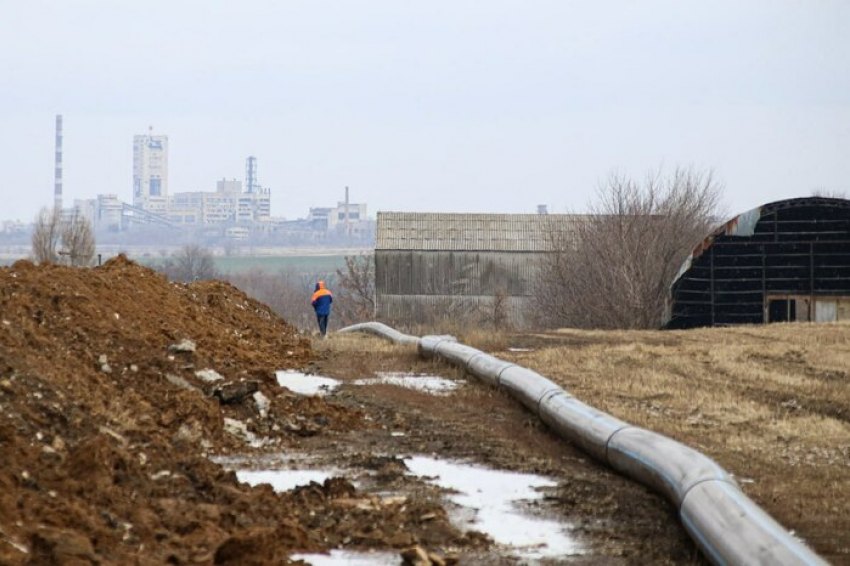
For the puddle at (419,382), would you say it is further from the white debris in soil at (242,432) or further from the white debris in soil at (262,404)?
the white debris in soil at (242,432)

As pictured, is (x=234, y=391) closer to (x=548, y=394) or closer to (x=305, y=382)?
(x=548, y=394)

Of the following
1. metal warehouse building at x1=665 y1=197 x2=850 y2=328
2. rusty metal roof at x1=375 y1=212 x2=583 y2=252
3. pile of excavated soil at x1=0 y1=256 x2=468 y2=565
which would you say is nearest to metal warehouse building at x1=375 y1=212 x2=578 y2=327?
rusty metal roof at x1=375 y1=212 x2=583 y2=252

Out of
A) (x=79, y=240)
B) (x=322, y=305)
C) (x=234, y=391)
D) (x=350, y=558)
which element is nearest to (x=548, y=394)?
(x=234, y=391)

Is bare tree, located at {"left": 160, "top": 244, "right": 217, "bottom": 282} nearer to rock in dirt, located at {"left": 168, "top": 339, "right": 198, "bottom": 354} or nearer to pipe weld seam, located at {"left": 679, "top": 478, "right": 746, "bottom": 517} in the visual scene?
rock in dirt, located at {"left": 168, "top": 339, "right": 198, "bottom": 354}

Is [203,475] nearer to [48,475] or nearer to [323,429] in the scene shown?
[48,475]

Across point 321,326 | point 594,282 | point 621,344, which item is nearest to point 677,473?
point 621,344

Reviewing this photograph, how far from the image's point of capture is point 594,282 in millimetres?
44000

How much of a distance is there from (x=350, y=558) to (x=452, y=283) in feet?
151

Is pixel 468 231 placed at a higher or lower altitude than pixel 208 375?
higher

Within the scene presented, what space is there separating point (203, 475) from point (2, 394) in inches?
65.5

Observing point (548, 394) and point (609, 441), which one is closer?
point (609, 441)

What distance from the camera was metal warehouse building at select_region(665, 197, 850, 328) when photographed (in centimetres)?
3478

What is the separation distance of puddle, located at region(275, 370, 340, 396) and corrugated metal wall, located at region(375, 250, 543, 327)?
33.5 meters

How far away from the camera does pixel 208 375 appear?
13.3 m
